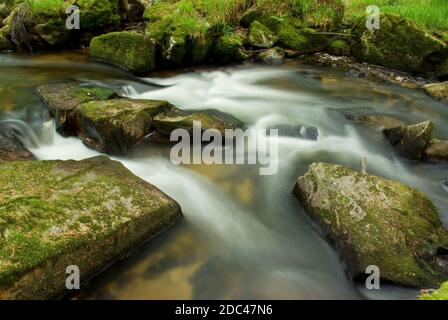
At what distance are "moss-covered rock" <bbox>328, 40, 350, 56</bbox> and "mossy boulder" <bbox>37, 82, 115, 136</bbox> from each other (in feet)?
19.4

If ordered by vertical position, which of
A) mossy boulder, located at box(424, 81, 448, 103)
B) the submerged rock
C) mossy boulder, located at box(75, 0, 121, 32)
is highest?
mossy boulder, located at box(75, 0, 121, 32)

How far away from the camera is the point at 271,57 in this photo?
9680mm

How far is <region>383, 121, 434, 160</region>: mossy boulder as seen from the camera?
5496 mm

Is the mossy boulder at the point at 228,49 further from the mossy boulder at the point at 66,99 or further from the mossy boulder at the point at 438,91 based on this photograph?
the mossy boulder at the point at 438,91

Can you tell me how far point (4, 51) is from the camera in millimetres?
10000

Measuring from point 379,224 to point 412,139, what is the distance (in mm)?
2370

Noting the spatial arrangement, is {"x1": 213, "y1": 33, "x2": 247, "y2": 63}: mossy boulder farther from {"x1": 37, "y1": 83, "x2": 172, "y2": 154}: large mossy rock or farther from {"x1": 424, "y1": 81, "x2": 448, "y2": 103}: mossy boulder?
{"x1": 424, "y1": 81, "x2": 448, "y2": 103}: mossy boulder

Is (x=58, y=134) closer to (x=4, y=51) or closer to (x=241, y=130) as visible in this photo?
(x=241, y=130)

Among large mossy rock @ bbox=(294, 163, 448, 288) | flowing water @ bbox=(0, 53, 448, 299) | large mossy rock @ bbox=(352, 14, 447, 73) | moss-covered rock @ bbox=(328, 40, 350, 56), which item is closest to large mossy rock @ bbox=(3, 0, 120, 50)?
flowing water @ bbox=(0, 53, 448, 299)

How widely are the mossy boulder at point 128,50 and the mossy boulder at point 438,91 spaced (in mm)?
5698
